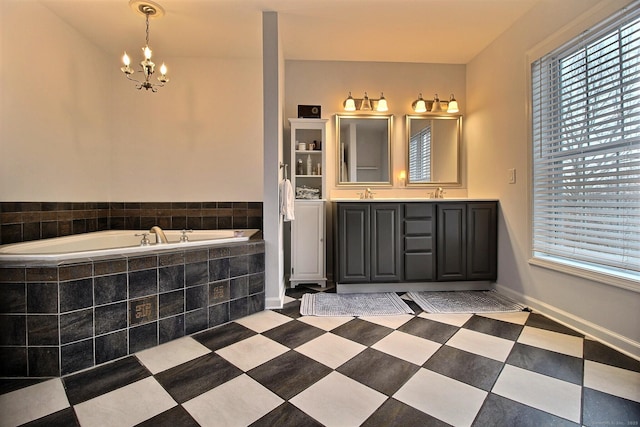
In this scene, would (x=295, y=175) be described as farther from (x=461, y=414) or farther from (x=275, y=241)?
(x=461, y=414)

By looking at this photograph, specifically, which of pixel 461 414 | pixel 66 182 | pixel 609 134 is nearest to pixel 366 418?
pixel 461 414

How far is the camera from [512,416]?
1104 millimetres

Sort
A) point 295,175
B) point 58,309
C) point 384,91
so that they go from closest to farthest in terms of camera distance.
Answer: point 58,309 → point 295,175 → point 384,91

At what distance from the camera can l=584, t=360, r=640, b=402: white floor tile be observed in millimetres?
1238

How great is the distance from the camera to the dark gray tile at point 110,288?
1484 millimetres

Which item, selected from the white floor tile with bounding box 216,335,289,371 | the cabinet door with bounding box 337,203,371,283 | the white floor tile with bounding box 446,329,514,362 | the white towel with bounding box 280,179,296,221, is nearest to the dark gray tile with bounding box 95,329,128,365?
the white floor tile with bounding box 216,335,289,371

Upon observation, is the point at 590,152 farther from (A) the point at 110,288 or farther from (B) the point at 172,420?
(A) the point at 110,288

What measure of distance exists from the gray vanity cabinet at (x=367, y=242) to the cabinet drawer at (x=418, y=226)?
97 millimetres

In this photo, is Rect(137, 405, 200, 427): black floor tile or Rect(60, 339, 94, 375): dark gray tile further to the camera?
Rect(60, 339, 94, 375): dark gray tile

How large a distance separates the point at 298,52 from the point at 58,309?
9.34 feet

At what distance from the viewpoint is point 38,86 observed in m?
2.14

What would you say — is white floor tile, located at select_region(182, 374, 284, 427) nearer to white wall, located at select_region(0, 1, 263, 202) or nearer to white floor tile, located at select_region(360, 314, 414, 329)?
white floor tile, located at select_region(360, 314, 414, 329)

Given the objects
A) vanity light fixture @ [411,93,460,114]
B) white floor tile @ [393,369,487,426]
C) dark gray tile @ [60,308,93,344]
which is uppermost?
vanity light fixture @ [411,93,460,114]

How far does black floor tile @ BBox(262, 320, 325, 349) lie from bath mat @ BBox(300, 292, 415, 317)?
208mm
